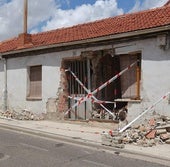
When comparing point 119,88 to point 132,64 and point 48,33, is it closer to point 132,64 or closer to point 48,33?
point 132,64

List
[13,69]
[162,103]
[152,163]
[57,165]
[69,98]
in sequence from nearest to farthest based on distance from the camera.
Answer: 1. [57,165]
2. [152,163]
3. [162,103]
4. [69,98]
5. [13,69]

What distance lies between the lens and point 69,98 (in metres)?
15.5

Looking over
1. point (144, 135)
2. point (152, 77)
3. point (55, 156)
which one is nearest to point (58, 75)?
point (152, 77)

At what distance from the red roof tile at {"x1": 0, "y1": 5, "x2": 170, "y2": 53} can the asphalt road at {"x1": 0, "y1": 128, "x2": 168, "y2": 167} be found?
15.6ft

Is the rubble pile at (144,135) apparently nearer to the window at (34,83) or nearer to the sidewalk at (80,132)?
the sidewalk at (80,132)

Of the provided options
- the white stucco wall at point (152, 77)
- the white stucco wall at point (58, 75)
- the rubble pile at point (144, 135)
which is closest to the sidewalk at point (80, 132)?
the rubble pile at point (144, 135)

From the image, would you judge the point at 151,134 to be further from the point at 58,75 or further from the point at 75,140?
the point at 58,75

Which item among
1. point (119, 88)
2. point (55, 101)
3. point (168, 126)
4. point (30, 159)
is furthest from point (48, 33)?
point (30, 159)

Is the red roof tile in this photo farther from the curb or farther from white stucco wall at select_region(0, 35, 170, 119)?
the curb

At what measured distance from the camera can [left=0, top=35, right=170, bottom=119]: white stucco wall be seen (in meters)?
11.5

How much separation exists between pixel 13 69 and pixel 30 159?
10647 millimetres

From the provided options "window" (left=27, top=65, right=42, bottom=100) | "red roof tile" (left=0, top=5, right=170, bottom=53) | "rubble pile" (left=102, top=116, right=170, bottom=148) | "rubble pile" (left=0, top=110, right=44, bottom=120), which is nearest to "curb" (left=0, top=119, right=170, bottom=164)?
"rubble pile" (left=102, top=116, right=170, bottom=148)

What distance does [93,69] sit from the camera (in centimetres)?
1432

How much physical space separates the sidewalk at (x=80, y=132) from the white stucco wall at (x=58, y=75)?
142cm
